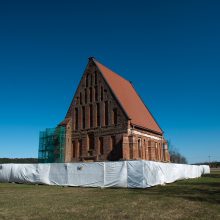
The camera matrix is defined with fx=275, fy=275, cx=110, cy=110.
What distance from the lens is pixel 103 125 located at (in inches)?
1373

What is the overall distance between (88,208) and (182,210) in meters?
3.65

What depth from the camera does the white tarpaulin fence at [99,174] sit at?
19.4 meters

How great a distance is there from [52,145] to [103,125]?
810 cm

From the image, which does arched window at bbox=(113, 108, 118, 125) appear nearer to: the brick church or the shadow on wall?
the brick church

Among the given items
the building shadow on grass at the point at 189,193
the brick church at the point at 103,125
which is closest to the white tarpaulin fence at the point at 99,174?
the building shadow on grass at the point at 189,193

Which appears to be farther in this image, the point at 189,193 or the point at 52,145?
the point at 52,145

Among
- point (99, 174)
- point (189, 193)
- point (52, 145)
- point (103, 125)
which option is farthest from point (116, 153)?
point (189, 193)

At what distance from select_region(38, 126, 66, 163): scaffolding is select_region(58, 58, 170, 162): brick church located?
579 millimetres

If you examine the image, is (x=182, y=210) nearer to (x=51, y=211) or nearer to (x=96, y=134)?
(x=51, y=211)

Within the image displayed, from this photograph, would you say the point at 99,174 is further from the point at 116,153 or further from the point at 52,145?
the point at 52,145

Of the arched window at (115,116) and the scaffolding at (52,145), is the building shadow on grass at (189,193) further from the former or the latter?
the scaffolding at (52,145)

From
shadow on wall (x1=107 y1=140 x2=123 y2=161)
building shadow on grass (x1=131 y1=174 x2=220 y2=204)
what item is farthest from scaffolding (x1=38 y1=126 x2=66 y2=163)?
building shadow on grass (x1=131 y1=174 x2=220 y2=204)

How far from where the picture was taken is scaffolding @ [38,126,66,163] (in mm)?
36828

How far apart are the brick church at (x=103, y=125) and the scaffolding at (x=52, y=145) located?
579 millimetres
